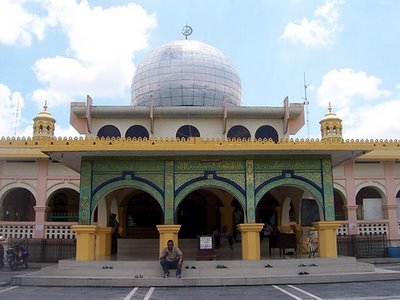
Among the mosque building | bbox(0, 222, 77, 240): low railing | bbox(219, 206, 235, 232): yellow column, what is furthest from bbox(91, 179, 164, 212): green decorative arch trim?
bbox(219, 206, 235, 232): yellow column

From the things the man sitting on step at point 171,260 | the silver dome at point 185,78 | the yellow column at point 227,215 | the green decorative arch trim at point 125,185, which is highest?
the silver dome at point 185,78

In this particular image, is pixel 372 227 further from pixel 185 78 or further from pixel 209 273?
pixel 185 78

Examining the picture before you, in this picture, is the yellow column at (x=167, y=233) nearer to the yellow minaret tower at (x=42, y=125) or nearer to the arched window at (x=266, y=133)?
the arched window at (x=266, y=133)

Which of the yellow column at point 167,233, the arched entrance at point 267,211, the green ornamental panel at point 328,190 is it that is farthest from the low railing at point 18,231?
the green ornamental panel at point 328,190

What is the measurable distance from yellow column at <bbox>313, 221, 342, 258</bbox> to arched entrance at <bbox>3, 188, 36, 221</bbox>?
14.9 m

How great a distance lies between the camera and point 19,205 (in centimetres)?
2280

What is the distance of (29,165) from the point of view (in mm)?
19469

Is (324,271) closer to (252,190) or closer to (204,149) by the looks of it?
(252,190)

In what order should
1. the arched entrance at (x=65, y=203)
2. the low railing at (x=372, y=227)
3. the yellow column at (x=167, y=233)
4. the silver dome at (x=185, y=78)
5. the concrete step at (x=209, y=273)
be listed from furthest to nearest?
the arched entrance at (x=65, y=203) < the silver dome at (x=185, y=78) < the low railing at (x=372, y=227) < the yellow column at (x=167, y=233) < the concrete step at (x=209, y=273)

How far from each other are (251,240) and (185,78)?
10240mm

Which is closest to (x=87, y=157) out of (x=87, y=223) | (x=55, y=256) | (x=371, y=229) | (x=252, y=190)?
(x=87, y=223)

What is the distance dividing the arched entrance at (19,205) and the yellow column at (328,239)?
14911mm

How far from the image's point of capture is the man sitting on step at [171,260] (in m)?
11.6

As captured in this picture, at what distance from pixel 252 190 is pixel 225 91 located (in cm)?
934
